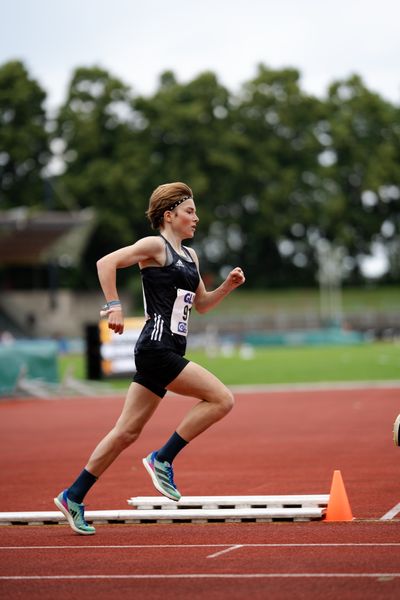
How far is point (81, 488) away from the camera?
24.8ft

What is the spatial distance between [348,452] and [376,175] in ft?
253

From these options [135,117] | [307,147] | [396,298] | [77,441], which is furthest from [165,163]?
[77,441]

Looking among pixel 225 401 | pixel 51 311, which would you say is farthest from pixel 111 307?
pixel 51 311

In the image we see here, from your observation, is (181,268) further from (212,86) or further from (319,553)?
(212,86)

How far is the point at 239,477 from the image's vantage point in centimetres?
1130

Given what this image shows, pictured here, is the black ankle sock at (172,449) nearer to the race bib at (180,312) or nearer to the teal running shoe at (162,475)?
the teal running shoe at (162,475)

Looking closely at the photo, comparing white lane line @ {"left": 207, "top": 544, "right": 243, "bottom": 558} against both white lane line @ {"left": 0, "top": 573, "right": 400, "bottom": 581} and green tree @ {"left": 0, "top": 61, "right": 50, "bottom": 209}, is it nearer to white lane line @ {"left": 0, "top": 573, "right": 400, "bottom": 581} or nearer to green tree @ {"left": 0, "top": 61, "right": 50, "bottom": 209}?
white lane line @ {"left": 0, "top": 573, "right": 400, "bottom": 581}

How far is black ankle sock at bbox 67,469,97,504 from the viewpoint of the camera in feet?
24.8

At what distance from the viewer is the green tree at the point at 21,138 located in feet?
279

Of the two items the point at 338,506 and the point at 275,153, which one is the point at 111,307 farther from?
the point at 275,153

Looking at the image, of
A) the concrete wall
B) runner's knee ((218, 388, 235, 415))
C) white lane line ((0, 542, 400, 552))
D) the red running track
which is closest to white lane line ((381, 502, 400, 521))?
the red running track

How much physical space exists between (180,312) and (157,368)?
396 mm

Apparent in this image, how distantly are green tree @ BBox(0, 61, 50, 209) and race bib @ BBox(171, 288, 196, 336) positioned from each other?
7864 cm

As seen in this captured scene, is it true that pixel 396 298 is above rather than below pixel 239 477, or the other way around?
above
